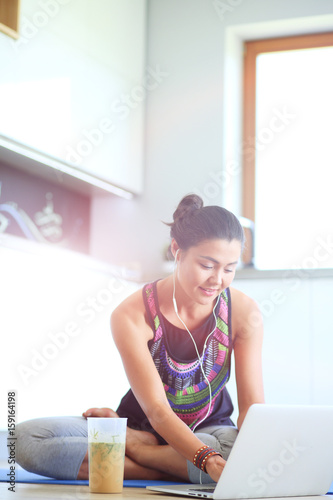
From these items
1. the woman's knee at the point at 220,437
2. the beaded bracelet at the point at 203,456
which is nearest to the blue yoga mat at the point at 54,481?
the woman's knee at the point at 220,437

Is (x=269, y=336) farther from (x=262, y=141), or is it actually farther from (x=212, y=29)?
(x=212, y=29)

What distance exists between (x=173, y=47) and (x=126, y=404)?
2.26m

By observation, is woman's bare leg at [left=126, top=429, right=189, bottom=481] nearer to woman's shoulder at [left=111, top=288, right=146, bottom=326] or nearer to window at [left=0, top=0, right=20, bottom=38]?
woman's shoulder at [left=111, top=288, right=146, bottom=326]

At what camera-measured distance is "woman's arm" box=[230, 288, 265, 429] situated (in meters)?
1.89

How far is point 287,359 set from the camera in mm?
3203

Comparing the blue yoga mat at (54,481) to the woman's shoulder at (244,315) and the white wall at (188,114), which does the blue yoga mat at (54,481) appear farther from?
the white wall at (188,114)

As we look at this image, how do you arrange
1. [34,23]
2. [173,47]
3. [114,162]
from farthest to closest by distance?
[173,47] < [114,162] < [34,23]

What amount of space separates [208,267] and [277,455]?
568 millimetres

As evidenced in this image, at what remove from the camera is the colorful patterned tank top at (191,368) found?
188 cm

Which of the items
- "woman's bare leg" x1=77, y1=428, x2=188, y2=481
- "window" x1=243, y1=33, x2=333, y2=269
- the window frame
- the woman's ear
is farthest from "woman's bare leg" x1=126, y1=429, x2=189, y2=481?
the window frame

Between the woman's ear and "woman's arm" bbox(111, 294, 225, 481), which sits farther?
the woman's ear

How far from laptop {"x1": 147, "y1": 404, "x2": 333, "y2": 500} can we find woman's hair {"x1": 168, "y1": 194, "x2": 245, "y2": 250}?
565mm

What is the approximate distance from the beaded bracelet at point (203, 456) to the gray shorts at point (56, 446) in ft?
0.96

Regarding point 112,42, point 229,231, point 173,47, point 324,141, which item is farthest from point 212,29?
point 229,231
